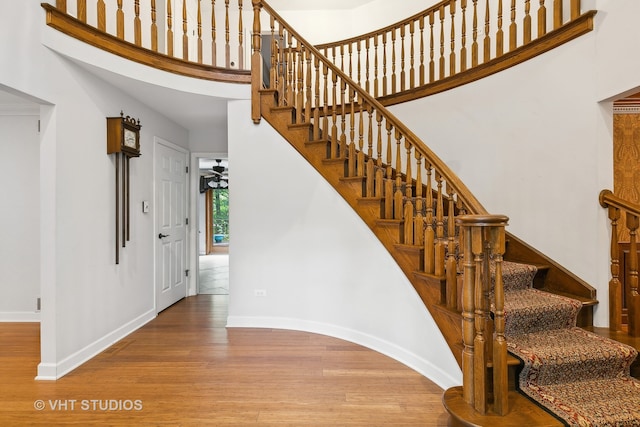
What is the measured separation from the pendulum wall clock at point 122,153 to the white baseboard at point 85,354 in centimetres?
67

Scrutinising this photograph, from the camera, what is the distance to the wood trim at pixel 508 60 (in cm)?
239

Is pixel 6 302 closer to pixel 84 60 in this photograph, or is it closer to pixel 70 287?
pixel 70 287

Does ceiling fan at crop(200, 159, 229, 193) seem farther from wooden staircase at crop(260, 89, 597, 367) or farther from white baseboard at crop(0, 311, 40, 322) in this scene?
wooden staircase at crop(260, 89, 597, 367)

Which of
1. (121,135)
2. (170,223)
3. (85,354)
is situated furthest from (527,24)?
(85,354)

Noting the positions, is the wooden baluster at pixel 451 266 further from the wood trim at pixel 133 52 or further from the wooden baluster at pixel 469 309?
the wood trim at pixel 133 52

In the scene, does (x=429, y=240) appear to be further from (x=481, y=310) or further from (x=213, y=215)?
(x=213, y=215)

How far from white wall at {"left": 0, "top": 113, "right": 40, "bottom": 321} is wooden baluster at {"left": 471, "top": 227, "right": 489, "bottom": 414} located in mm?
4168

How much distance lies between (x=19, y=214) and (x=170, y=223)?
4.76 feet

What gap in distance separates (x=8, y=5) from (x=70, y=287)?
1908 millimetres

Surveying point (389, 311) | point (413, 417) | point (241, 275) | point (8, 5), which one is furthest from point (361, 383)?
point (8, 5)

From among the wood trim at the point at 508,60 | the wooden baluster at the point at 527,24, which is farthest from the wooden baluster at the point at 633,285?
the wooden baluster at the point at 527,24

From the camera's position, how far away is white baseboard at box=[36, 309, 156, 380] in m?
2.32

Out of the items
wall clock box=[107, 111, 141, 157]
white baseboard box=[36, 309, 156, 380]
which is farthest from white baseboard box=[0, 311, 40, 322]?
wall clock box=[107, 111, 141, 157]

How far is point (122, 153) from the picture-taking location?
9.98ft
